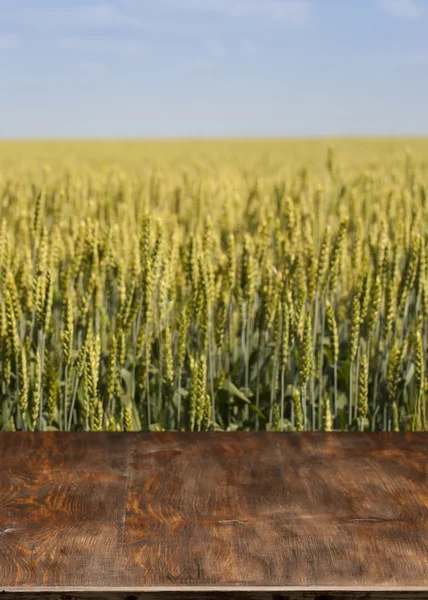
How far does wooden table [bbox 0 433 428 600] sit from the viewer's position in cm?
95

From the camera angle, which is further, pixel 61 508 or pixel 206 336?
pixel 206 336

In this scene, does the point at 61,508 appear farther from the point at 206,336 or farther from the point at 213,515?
the point at 206,336

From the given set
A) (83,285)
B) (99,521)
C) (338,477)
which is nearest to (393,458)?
(338,477)

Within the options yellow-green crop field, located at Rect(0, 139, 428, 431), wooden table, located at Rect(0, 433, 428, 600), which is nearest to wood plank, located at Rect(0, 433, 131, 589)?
wooden table, located at Rect(0, 433, 428, 600)

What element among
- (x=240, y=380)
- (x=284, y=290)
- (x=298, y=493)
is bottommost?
(x=240, y=380)

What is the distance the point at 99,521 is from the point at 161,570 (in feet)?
0.49

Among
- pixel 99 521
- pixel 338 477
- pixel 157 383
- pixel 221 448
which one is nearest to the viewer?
pixel 99 521

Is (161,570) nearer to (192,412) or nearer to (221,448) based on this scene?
(221,448)

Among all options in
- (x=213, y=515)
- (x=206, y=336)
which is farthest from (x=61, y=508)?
(x=206, y=336)

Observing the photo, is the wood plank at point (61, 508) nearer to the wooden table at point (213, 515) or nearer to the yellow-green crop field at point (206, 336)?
the wooden table at point (213, 515)

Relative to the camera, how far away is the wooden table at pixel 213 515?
37.3 inches

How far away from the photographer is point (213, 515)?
3.56 feet

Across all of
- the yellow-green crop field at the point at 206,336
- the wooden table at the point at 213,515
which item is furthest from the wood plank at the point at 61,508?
the yellow-green crop field at the point at 206,336

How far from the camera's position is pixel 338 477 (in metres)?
1.22
